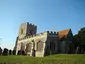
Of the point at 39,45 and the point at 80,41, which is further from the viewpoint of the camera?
the point at 39,45

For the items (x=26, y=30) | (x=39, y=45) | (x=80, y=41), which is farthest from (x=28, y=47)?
(x=80, y=41)

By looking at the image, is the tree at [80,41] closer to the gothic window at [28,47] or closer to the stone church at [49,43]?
the stone church at [49,43]

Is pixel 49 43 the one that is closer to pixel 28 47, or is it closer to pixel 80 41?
pixel 80 41

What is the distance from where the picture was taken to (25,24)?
245 ft

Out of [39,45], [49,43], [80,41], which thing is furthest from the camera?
[39,45]

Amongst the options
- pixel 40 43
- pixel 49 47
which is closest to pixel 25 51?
pixel 40 43

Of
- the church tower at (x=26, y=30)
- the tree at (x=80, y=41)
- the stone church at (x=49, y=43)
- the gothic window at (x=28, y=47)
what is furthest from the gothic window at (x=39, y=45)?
the church tower at (x=26, y=30)

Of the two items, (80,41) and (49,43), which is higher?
(80,41)

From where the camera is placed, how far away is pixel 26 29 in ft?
242

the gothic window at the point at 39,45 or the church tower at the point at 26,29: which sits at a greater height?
the church tower at the point at 26,29

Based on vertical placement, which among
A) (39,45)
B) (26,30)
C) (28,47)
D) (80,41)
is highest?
(26,30)

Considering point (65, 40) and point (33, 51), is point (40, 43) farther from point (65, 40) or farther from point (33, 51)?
point (65, 40)

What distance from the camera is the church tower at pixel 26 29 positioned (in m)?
73.8

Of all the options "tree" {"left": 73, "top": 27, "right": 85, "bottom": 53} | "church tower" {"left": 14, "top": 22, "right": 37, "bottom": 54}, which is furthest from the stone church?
"church tower" {"left": 14, "top": 22, "right": 37, "bottom": 54}
